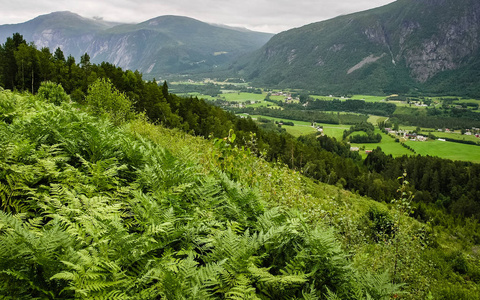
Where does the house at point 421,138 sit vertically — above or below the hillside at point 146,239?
below

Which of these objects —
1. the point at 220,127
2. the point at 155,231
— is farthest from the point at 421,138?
the point at 155,231

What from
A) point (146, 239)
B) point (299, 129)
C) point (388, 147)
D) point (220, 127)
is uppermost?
point (146, 239)

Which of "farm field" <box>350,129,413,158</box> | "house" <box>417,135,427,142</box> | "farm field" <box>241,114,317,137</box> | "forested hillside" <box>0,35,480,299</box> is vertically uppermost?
"forested hillside" <box>0,35,480,299</box>

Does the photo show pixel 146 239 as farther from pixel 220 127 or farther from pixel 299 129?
pixel 299 129

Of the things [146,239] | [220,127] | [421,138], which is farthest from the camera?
[421,138]

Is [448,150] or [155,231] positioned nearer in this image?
[155,231]

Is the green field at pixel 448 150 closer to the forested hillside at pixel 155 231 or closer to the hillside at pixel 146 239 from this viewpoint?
the forested hillside at pixel 155 231

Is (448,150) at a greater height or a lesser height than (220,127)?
lesser

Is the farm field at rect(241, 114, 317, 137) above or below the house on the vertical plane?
above

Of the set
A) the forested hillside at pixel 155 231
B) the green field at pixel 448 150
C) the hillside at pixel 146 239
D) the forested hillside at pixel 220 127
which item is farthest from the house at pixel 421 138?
the hillside at pixel 146 239

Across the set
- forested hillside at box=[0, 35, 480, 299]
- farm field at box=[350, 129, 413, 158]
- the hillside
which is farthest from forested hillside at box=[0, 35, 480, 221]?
the hillside

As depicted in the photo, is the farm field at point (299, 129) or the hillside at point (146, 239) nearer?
the hillside at point (146, 239)

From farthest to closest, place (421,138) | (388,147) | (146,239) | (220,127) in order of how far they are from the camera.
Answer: (421,138), (388,147), (220,127), (146,239)

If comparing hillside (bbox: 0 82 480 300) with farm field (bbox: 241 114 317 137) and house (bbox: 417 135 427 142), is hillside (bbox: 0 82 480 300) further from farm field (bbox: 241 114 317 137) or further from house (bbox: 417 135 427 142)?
house (bbox: 417 135 427 142)
